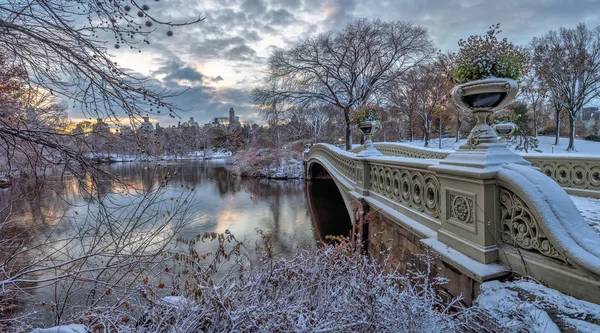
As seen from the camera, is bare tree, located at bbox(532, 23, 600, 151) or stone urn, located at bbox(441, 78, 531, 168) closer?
stone urn, located at bbox(441, 78, 531, 168)

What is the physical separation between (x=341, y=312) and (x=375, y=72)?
20819mm

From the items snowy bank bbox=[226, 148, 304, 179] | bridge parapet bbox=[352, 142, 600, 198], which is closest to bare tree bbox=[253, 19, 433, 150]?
snowy bank bbox=[226, 148, 304, 179]

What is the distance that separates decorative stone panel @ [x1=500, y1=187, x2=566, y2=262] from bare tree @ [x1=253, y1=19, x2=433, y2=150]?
56.2ft

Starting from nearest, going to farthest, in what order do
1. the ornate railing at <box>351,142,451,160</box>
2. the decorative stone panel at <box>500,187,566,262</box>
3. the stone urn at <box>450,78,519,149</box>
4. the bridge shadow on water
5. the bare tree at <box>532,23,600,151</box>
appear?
the decorative stone panel at <box>500,187,566,262</box>, the stone urn at <box>450,78,519,149</box>, the ornate railing at <box>351,142,451,160</box>, the bridge shadow on water, the bare tree at <box>532,23,600,151</box>

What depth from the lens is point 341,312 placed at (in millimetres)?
2094

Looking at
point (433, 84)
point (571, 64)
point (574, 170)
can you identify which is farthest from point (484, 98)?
point (433, 84)

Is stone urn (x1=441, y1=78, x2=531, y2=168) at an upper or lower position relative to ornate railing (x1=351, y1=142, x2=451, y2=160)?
upper

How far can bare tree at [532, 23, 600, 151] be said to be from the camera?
61.3 feet

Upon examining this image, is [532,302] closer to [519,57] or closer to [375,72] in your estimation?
[519,57]

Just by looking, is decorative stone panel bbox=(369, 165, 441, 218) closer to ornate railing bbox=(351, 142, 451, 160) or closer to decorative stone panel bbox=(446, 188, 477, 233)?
decorative stone panel bbox=(446, 188, 477, 233)

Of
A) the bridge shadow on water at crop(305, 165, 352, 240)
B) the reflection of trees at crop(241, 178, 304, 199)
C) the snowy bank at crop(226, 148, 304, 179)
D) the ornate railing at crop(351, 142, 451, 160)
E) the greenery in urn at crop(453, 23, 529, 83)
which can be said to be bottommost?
the bridge shadow on water at crop(305, 165, 352, 240)

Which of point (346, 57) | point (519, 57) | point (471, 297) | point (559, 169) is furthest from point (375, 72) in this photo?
point (471, 297)

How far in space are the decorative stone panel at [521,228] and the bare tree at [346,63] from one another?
1713cm

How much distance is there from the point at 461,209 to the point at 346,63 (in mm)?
18905
